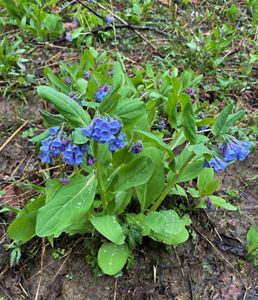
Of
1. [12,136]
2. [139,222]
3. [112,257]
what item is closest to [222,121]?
[139,222]

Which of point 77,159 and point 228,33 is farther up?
point 77,159

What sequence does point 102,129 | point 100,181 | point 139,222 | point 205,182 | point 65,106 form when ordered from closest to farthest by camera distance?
point 102,129, point 65,106, point 100,181, point 139,222, point 205,182

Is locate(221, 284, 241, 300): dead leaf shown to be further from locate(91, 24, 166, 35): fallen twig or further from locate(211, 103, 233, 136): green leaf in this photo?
locate(91, 24, 166, 35): fallen twig

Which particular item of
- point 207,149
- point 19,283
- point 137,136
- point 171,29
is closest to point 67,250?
point 19,283

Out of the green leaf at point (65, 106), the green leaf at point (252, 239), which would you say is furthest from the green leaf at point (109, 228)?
the green leaf at point (252, 239)

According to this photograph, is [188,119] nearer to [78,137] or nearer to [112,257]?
[78,137]

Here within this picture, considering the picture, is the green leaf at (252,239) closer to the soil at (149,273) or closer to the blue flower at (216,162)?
the soil at (149,273)

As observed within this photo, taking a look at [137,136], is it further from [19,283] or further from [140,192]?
[19,283]
